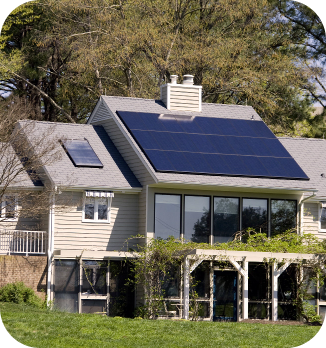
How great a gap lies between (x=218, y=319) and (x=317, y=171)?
24.0 ft

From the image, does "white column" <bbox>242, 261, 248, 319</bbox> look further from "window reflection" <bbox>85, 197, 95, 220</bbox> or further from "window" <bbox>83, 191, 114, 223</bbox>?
"window reflection" <bbox>85, 197, 95, 220</bbox>

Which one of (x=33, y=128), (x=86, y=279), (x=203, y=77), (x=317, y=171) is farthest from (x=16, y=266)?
(x=203, y=77)

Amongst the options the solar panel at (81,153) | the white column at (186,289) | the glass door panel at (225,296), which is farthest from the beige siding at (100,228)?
the glass door panel at (225,296)

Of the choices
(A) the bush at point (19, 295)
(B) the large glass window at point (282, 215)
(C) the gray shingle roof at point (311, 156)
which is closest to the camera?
(A) the bush at point (19, 295)

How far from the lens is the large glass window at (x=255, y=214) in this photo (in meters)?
23.4

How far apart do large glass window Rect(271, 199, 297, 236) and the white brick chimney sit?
530 cm

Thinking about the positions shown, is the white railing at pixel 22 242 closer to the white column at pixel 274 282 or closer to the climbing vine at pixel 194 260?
the climbing vine at pixel 194 260

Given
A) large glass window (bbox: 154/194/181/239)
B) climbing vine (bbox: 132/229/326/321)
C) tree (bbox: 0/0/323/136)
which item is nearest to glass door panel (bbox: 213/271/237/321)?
climbing vine (bbox: 132/229/326/321)

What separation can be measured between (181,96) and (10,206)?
26.6 feet

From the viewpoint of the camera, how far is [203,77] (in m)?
32.8

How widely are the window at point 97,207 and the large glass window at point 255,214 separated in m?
4.64

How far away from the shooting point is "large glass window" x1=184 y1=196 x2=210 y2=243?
22812mm

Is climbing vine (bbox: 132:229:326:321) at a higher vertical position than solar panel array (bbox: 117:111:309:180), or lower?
lower

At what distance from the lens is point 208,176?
892 inches
